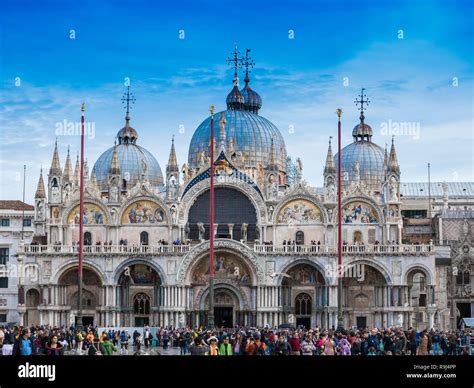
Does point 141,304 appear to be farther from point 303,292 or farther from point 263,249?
point 303,292

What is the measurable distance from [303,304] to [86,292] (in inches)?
577

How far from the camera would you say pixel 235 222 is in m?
70.5

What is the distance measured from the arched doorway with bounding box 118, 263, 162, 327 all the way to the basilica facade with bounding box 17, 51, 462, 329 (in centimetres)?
7

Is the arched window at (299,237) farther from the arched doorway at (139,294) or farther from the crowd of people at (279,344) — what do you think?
the crowd of people at (279,344)

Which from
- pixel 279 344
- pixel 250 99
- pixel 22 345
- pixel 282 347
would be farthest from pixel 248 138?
pixel 22 345

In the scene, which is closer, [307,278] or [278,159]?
[307,278]

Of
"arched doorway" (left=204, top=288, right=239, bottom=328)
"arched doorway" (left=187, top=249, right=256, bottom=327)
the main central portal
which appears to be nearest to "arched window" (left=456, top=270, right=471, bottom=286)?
"arched doorway" (left=187, top=249, right=256, bottom=327)

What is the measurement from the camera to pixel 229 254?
68.0 meters

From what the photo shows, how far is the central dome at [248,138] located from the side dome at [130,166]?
5.61m

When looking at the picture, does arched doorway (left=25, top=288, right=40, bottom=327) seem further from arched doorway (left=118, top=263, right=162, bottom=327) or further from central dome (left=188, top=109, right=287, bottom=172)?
central dome (left=188, top=109, right=287, bottom=172)
